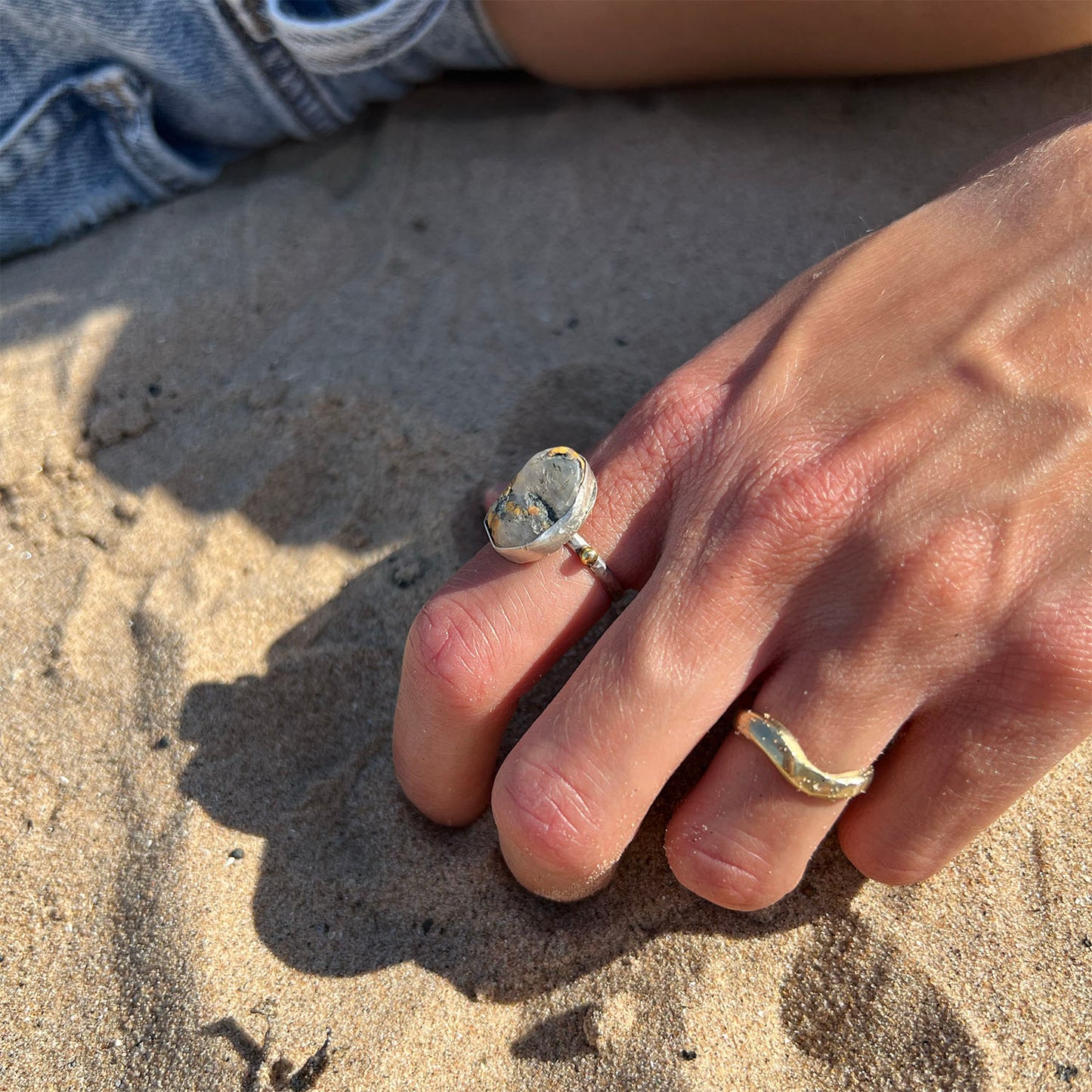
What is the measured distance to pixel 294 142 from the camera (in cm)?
216

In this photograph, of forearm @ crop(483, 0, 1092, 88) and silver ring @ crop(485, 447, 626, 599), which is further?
forearm @ crop(483, 0, 1092, 88)

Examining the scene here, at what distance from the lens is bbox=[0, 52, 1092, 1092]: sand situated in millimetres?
1242

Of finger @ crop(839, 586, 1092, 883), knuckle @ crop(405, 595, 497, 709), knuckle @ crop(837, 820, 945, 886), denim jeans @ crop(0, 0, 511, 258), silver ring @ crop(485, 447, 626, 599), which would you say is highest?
denim jeans @ crop(0, 0, 511, 258)

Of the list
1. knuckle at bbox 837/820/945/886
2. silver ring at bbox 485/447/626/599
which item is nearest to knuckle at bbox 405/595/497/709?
silver ring at bbox 485/447/626/599

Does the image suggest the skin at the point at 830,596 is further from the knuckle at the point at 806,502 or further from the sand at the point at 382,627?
the sand at the point at 382,627

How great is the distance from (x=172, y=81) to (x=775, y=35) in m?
1.23

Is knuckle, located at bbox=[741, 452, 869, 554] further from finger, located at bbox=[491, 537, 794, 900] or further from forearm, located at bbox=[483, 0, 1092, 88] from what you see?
forearm, located at bbox=[483, 0, 1092, 88]

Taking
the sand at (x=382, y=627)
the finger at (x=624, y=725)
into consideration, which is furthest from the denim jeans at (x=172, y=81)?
the finger at (x=624, y=725)

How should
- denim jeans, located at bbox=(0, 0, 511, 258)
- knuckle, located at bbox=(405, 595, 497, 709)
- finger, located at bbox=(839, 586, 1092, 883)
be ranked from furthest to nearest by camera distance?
denim jeans, located at bbox=(0, 0, 511, 258), knuckle, located at bbox=(405, 595, 497, 709), finger, located at bbox=(839, 586, 1092, 883)

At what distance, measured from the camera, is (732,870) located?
1.21m

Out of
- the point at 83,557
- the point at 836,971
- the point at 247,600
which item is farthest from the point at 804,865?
the point at 83,557

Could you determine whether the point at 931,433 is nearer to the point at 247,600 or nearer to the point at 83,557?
the point at 247,600

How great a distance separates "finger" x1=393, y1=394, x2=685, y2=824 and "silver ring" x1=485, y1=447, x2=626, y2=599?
24 mm

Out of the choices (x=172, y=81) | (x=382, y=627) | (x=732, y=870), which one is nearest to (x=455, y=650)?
(x=382, y=627)
